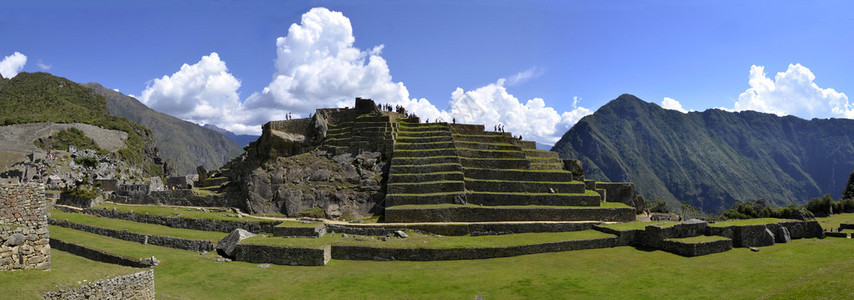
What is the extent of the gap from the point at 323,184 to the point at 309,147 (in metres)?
8.10

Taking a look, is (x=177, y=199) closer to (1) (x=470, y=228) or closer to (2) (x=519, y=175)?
(1) (x=470, y=228)

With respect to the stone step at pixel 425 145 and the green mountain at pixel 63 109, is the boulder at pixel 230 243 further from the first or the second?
the green mountain at pixel 63 109

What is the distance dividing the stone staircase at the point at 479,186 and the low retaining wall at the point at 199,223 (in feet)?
26.2

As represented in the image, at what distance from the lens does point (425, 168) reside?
33250 mm

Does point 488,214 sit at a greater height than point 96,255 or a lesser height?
greater

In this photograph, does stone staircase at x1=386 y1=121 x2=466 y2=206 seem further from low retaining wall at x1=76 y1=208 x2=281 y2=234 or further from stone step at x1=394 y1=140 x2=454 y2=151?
low retaining wall at x1=76 y1=208 x2=281 y2=234

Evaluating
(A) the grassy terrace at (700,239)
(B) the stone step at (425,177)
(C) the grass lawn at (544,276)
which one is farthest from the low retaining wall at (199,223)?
(A) the grassy terrace at (700,239)

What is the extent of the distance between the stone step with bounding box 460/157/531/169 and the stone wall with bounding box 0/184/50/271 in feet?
90.1

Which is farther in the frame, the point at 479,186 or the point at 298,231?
the point at 479,186

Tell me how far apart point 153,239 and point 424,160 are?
1860 centimetres

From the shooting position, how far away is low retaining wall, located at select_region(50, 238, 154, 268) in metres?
18.9

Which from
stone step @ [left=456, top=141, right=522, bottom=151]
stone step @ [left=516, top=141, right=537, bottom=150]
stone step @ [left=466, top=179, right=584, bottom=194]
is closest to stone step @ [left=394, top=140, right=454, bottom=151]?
stone step @ [left=456, top=141, right=522, bottom=151]

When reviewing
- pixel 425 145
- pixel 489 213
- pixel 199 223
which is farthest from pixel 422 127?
pixel 199 223

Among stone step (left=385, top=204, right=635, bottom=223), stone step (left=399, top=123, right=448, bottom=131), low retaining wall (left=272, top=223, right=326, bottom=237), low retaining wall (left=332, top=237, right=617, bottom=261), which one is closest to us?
low retaining wall (left=332, top=237, right=617, bottom=261)
